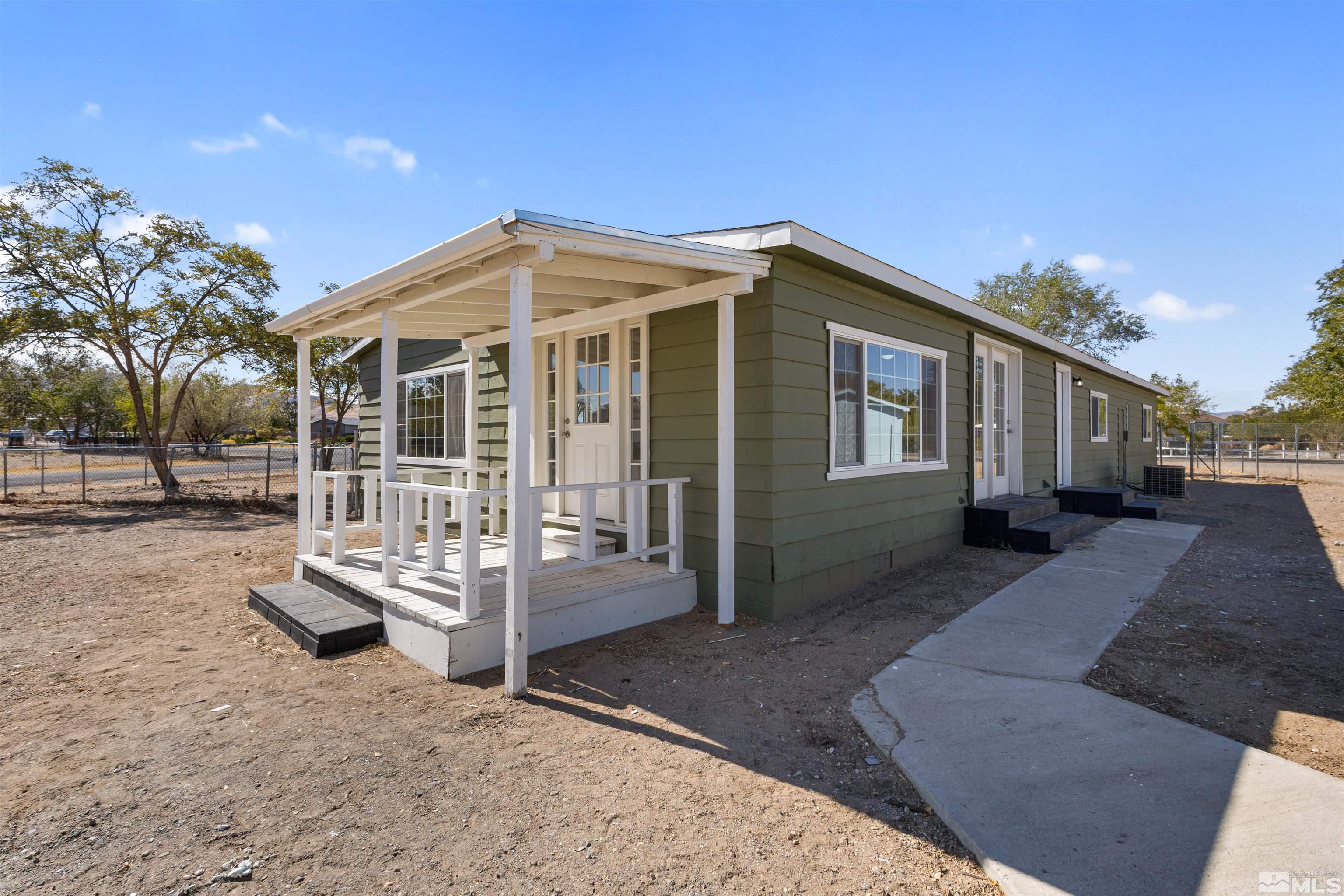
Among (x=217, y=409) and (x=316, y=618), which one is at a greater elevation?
(x=217, y=409)

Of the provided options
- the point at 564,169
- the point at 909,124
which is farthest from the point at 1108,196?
the point at 564,169

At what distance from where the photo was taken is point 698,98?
816 centimetres

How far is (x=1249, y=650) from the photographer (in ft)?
12.0

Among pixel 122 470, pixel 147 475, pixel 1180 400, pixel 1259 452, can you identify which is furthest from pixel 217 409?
pixel 1180 400

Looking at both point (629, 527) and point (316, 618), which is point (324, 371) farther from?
point (629, 527)

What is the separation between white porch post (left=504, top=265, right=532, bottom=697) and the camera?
3.14 m

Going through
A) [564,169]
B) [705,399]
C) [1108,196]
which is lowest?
[705,399]

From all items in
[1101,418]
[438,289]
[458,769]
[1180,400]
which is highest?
[1180,400]

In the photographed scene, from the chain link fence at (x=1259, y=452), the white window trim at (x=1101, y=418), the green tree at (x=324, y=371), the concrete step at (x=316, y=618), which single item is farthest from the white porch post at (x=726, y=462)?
the chain link fence at (x=1259, y=452)

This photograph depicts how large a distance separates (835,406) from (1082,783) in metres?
3.14

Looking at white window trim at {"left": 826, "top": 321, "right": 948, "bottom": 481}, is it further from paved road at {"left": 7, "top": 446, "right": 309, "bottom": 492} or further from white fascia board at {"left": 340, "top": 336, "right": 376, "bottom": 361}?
paved road at {"left": 7, "top": 446, "right": 309, "bottom": 492}

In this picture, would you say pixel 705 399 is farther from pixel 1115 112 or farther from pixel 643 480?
pixel 1115 112

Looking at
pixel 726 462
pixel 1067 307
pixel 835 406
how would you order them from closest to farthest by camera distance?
pixel 726 462 → pixel 835 406 → pixel 1067 307

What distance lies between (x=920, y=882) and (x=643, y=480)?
3082 mm
